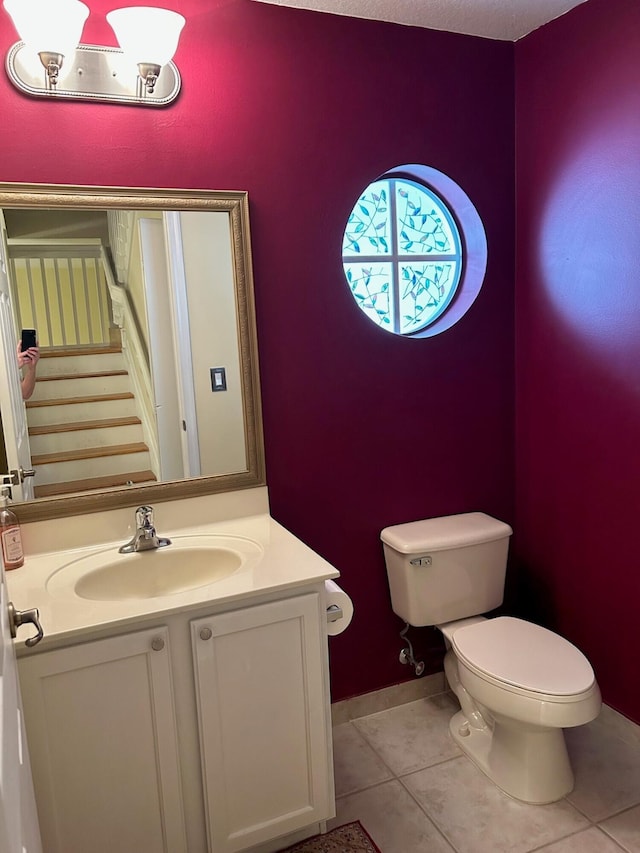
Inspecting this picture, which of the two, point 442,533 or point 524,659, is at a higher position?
point 442,533

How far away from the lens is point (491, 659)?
1.98m

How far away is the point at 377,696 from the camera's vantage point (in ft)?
7.93

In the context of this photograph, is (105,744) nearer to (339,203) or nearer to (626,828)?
(626,828)

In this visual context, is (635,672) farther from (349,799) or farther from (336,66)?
(336,66)

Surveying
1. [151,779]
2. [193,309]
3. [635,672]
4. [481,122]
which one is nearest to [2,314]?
[193,309]

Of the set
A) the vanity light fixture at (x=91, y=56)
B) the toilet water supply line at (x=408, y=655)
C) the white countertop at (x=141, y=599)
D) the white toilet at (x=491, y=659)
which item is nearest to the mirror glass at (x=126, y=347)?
the white countertop at (x=141, y=599)

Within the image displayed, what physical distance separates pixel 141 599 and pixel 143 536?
0.20m

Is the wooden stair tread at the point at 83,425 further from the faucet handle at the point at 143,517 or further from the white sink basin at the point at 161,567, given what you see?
the white sink basin at the point at 161,567

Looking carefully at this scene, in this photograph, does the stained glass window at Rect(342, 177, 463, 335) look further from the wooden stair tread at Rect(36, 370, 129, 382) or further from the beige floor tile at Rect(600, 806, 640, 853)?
the beige floor tile at Rect(600, 806, 640, 853)

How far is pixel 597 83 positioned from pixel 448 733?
211 centimetres

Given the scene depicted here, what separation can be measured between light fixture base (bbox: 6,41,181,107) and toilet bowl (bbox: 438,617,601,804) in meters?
1.81

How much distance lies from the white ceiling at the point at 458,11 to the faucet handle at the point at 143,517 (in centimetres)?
150

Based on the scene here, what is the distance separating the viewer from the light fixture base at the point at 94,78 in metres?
1.71

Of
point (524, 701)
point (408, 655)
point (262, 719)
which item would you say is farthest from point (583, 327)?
point (262, 719)
